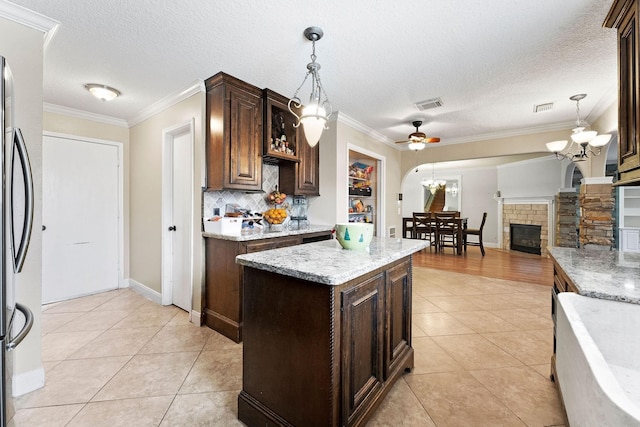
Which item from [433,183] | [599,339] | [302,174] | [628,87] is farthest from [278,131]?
[433,183]

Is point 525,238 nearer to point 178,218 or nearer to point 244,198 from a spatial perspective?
point 244,198

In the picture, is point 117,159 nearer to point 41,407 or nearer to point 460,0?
point 41,407

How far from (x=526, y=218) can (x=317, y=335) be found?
802cm

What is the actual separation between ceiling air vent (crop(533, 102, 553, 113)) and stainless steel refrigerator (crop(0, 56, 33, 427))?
4.64 m

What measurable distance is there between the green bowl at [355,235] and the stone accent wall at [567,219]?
7.00 meters

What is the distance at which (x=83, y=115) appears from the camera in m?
3.52

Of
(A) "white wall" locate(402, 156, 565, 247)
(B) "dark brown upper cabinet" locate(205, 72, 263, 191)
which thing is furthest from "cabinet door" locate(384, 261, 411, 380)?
(A) "white wall" locate(402, 156, 565, 247)

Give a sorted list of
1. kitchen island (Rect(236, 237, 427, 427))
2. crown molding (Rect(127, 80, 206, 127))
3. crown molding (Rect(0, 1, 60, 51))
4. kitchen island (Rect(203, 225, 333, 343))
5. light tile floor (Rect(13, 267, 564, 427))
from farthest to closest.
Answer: crown molding (Rect(127, 80, 206, 127)) → kitchen island (Rect(203, 225, 333, 343)) → crown molding (Rect(0, 1, 60, 51)) → light tile floor (Rect(13, 267, 564, 427)) → kitchen island (Rect(236, 237, 427, 427))

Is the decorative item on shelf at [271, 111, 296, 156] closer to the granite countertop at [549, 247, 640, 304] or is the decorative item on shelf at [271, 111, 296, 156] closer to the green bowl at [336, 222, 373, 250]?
the green bowl at [336, 222, 373, 250]

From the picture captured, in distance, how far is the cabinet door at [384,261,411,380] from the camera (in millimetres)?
1574

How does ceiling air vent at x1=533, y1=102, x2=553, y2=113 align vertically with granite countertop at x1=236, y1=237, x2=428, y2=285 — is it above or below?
above

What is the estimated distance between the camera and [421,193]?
988cm

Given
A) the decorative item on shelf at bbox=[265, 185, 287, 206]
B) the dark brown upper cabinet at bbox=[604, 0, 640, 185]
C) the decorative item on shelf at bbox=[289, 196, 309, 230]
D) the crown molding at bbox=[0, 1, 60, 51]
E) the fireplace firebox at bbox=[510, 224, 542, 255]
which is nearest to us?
the dark brown upper cabinet at bbox=[604, 0, 640, 185]

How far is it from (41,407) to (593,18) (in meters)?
4.28
